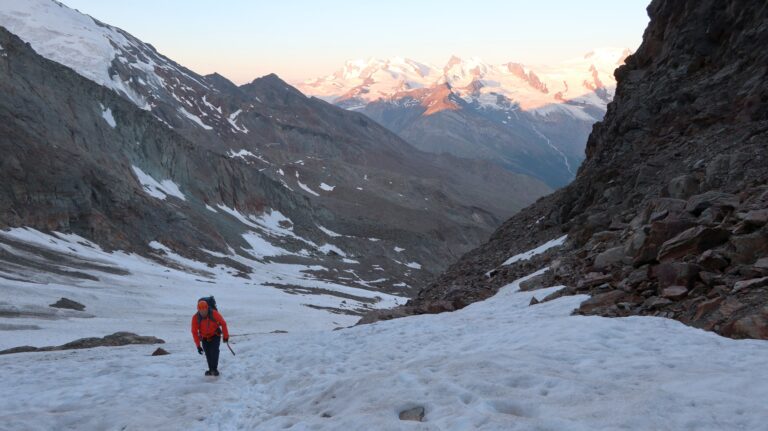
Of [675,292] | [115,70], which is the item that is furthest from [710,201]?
[115,70]

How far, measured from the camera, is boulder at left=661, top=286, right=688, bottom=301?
511 inches

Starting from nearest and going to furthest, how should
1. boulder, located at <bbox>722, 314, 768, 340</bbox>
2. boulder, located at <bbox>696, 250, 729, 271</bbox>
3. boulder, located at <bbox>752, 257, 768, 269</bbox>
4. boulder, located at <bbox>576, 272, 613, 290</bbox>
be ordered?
boulder, located at <bbox>722, 314, 768, 340</bbox> < boulder, located at <bbox>752, 257, 768, 269</bbox> < boulder, located at <bbox>696, 250, 729, 271</bbox> < boulder, located at <bbox>576, 272, 613, 290</bbox>

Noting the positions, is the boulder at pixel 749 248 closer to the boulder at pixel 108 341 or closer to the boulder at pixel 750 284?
the boulder at pixel 750 284

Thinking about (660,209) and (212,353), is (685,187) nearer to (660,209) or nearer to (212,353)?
(660,209)

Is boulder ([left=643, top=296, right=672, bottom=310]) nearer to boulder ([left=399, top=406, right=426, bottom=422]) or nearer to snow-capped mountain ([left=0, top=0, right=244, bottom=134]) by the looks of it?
boulder ([left=399, top=406, right=426, bottom=422])

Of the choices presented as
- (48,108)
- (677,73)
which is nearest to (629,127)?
(677,73)

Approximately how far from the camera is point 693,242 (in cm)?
1430

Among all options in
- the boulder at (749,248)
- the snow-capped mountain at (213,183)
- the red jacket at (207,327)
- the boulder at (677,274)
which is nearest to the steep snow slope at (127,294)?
the snow-capped mountain at (213,183)

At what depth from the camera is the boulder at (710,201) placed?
1576 cm

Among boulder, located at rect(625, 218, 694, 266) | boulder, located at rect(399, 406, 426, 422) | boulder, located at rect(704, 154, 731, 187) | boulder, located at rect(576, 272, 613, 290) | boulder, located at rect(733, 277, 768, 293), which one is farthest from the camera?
boulder, located at rect(704, 154, 731, 187)

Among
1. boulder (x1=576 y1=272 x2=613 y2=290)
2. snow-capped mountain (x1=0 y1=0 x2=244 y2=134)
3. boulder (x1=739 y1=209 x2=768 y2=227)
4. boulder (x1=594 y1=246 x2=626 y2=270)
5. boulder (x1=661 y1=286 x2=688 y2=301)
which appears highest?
snow-capped mountain (x1=0 y1=0 x2=244 y2=134)

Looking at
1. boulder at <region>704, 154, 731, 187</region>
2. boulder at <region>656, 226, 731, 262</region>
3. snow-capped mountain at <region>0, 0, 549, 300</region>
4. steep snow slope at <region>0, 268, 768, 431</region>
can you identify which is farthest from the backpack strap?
snow-capped mountain at <region>0, 0, 549, 300</region>

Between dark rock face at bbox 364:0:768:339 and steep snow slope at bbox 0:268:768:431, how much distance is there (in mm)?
1190

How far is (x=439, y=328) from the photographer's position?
54.0ft
